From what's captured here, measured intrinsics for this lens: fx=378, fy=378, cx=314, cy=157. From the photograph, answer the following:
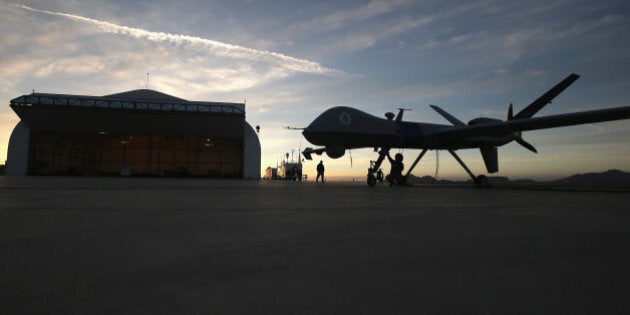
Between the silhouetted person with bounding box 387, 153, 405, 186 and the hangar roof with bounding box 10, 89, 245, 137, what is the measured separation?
2413 centimetres

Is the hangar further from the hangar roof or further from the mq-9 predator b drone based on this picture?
the mq-9 predator b drone

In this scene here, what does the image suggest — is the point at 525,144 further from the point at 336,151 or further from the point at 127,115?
the point at 127,115

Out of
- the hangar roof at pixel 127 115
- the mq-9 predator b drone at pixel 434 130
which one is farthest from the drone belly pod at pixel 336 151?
the hangar roof at pixel 127 115

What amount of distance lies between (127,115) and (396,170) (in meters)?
30.6

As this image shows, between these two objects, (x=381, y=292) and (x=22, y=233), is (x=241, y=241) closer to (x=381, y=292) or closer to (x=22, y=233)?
(x=381, y=292)

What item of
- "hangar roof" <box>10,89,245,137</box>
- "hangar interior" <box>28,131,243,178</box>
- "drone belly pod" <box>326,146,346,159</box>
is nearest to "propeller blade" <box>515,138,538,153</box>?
"drone belly pod" <box>326,146,346,159</box>

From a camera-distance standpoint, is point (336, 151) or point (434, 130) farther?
point (434, 130)

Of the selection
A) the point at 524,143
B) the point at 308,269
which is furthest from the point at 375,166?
the point at 308,269

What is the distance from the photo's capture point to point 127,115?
1452 inches

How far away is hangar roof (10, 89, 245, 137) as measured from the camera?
34.9 m

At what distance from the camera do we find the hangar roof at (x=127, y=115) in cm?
3494

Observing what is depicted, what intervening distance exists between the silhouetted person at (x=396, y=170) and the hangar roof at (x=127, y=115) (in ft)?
79.2

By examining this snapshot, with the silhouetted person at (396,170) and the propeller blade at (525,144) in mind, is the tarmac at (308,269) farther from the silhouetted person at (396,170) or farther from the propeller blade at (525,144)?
the propeller blade at (525,144)

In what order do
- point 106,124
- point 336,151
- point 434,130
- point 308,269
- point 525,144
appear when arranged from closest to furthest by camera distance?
1. point 308,269
2. point 336,151
3. point 434,130
4. point 525,144
5. point 106,124
